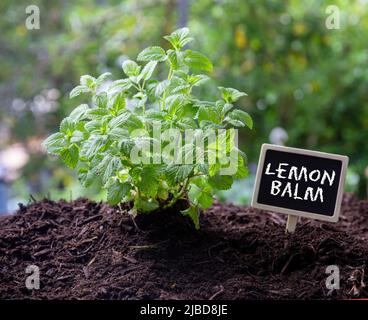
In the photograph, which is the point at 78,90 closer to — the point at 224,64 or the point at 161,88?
the point at 161,88

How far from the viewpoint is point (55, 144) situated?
44.2 inches

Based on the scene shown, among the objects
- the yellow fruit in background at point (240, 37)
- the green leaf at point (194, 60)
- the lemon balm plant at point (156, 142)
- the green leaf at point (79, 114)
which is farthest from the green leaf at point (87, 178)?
the yellow fruit in background at point (240, 37)

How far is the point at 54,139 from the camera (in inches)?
44.6

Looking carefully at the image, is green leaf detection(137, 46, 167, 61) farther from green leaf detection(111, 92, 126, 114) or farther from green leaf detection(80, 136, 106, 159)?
green leaf detection(80, 136, 106, 159)

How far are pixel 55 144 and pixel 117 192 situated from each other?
0.54ft

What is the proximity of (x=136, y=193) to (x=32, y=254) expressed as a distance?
243 mm

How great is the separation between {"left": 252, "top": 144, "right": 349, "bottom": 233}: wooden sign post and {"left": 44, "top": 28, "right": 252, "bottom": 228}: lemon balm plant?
9cm

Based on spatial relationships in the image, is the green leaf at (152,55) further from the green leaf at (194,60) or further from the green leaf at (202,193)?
the green leaf at (202,193)

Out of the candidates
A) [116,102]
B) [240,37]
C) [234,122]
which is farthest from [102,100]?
[240,37]

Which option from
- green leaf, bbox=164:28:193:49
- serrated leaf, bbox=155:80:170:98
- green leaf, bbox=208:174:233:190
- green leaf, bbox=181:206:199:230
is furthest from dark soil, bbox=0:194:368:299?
green leaf, bbox=164:28:193:49

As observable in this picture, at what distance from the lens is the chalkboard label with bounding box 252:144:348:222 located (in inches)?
45.4

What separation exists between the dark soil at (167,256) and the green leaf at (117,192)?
11 cm
